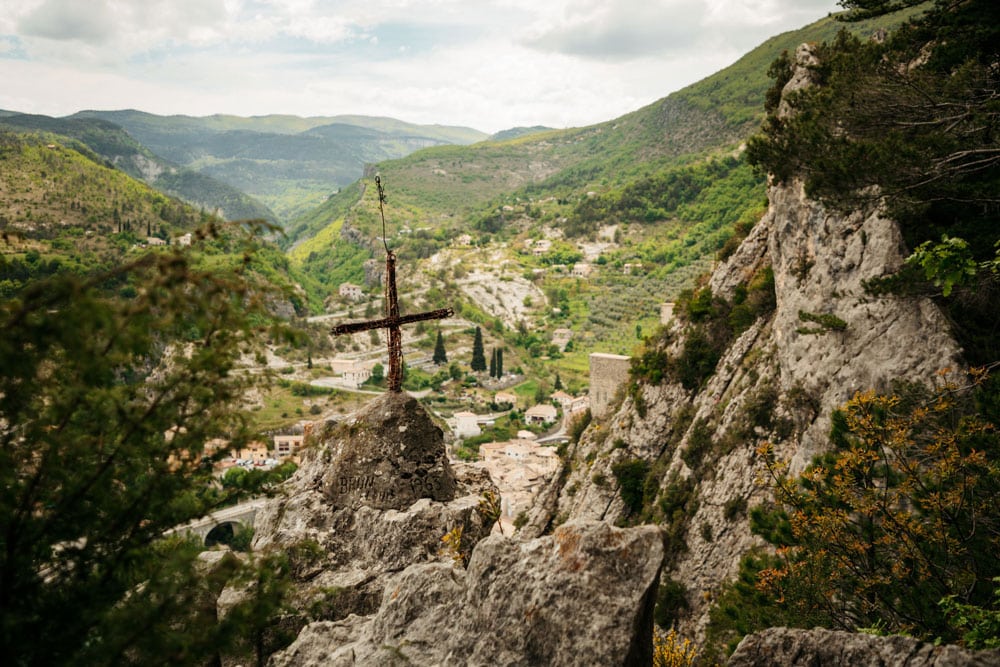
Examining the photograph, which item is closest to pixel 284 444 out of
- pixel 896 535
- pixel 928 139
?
pixel 928 139

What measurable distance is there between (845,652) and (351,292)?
146254 millimetres

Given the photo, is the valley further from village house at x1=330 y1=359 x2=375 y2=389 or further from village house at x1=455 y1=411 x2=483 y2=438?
village house at x1=330 y1=359 x2=375 y2=389

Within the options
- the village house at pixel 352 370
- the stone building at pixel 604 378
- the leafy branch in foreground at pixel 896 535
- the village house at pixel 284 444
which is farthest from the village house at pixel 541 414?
the leafy branch in foreground at pixel 896 535

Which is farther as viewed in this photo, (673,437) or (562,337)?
(562,337)

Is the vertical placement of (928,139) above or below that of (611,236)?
above

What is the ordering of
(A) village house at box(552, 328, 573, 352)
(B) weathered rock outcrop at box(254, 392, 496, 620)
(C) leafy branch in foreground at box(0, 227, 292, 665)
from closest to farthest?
1. (C) leafy branch in foreground at box(0, 227, 292, 665)
2. (B) weathered rock outcrop at box(254, 392, 496, 620)
3. (A) village house at box(552, 328, 573, 352)

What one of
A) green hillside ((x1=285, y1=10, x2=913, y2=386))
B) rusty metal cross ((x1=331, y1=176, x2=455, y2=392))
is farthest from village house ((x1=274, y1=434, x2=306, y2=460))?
rusty metal cross ((x1=331, y1=176, x2=455, y2=392))

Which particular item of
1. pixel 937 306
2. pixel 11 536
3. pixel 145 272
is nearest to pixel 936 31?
pixel 937 306

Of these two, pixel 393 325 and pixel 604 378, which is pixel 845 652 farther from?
pixel 604 378

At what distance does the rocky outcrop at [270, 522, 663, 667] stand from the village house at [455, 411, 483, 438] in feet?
234

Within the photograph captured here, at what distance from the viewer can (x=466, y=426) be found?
7794cm

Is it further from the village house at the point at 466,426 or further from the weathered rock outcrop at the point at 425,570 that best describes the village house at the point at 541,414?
the weathered rock outcrop at the point at 425,570

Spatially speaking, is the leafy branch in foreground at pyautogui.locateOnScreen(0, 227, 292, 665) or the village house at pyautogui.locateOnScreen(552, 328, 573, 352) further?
the village house at pyautogui.locateOnScreen(552, 328, 573, 352)

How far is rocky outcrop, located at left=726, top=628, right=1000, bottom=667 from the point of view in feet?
12.6
